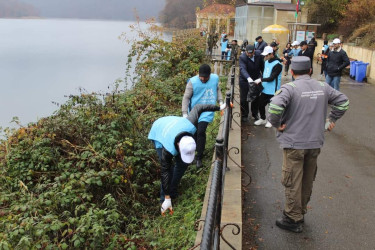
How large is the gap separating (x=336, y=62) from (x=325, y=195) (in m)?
5.70

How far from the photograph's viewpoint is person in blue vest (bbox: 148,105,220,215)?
424cm

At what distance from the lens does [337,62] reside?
978cm

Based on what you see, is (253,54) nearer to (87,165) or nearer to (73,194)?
(87,165)

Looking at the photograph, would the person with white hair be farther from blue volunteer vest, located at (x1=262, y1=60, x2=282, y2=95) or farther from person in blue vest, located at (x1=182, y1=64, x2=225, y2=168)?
person in blue vest, located at (x1=182, y1=64, x2=225, y2=168)

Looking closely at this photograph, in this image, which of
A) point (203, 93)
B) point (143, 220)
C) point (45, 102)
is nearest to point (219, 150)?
point (143, 220)

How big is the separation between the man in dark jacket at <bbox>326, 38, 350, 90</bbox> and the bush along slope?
4.39 m

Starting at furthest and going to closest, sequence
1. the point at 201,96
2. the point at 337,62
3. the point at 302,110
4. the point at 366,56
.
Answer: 1. the point at 366,56
2. the point at 337,62
3. the point at 201,96
4. the point at 302,110

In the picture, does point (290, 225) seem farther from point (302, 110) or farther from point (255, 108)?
point (255, 108)

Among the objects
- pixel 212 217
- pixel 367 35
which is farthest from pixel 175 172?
pixel 367 35

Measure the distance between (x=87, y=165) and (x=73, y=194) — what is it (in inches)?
37.5

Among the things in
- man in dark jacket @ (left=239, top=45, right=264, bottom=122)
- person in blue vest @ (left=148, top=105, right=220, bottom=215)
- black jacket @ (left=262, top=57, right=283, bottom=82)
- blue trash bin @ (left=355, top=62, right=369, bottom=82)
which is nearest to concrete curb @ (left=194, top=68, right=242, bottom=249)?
person in blue vest @ (left=148, top=105, right=220, bottom=215)

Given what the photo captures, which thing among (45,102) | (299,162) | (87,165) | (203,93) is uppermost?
(203,93)

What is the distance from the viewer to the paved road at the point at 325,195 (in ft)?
13.6

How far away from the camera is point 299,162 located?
3.97 m
